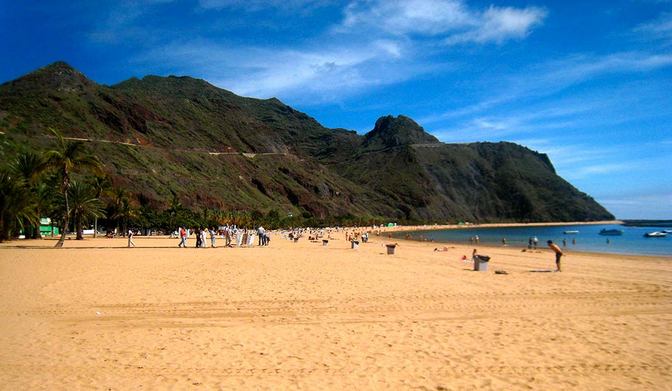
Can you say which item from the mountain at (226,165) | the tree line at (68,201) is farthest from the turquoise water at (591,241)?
the mountain at (226,165)

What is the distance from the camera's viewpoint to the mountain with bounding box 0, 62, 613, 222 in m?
80.6

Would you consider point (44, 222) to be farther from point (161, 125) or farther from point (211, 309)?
point (161, 125)

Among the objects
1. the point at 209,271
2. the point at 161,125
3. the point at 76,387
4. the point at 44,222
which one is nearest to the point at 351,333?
the point at 76,387

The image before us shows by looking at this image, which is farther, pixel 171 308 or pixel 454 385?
pixel 171 308

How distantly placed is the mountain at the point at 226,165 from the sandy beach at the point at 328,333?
5455 centimetres

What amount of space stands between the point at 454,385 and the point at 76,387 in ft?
15.1

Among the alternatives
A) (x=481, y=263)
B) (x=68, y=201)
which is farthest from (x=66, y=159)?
(x=481, y=263)

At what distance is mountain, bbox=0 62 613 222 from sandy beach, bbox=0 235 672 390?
2148 inches

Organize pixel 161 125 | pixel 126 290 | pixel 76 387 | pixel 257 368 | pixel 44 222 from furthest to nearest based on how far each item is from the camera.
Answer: pixel 161 125
pixel 44 222
pixel 126 290
pixel 257 368
pixel 76 387

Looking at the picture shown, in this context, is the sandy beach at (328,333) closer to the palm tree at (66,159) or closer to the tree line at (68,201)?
the palm tree at (66,159)

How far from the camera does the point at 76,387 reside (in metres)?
5.40

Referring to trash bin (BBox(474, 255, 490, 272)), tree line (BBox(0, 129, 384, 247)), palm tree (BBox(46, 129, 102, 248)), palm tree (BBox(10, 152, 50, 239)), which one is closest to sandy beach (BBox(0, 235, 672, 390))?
trash bin (BBox(474, 255, 490, 272))

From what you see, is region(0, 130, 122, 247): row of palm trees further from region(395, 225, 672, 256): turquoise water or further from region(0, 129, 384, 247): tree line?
region(395, 225, 672, 256): turquoise water

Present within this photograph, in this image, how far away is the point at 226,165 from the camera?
346 ft
